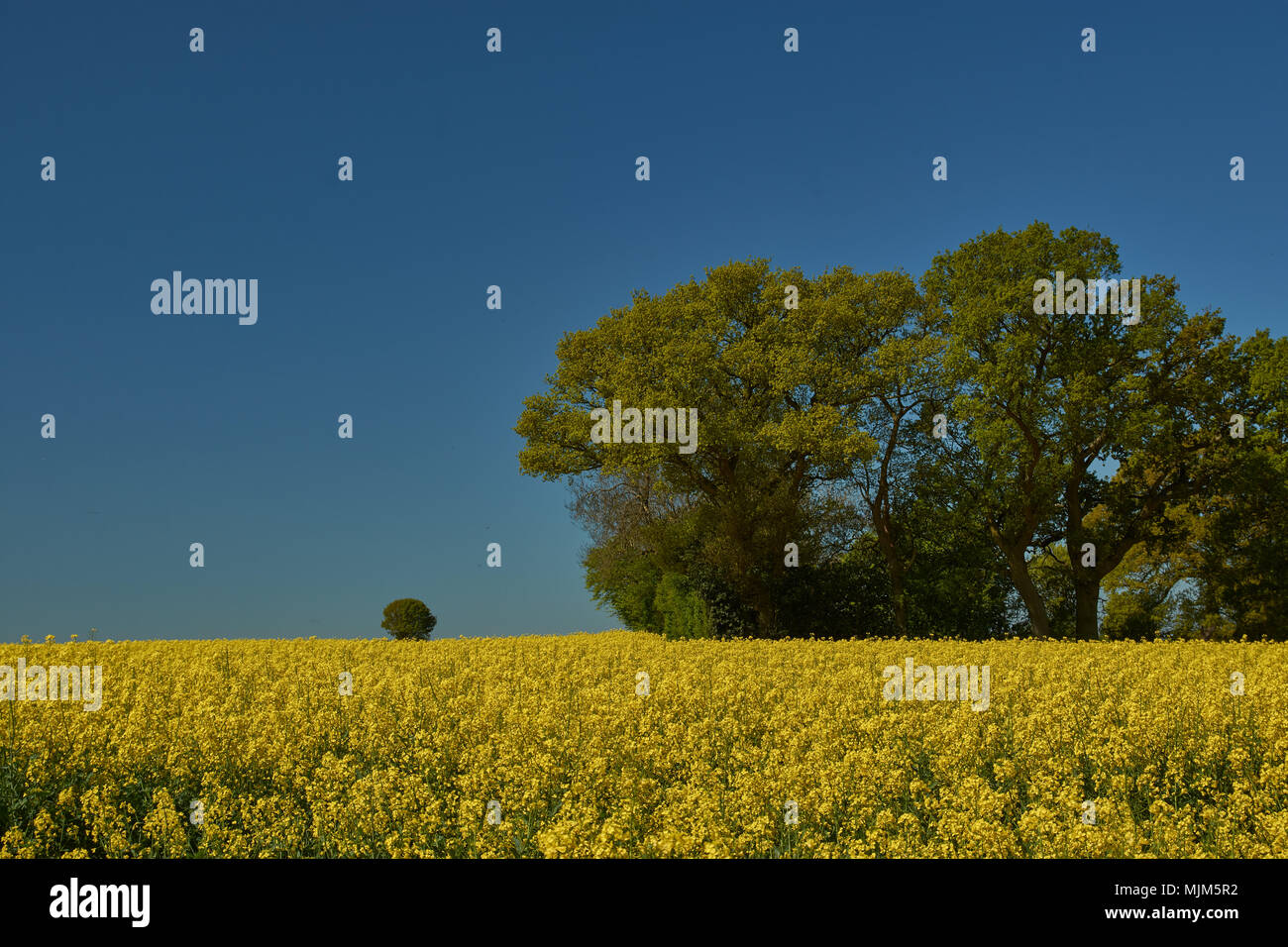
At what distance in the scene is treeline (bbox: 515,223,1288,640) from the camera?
26859 mm

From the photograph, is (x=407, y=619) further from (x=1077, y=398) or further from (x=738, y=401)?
(x=1077, y=398)

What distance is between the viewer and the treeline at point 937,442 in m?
26.9

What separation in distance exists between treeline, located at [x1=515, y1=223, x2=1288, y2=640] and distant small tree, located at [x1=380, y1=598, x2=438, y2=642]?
6.19 m

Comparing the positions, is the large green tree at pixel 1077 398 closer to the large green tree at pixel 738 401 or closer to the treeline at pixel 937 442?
the treeline at pixel 937 442

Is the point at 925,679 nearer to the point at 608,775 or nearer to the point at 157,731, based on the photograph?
the point at 608,775

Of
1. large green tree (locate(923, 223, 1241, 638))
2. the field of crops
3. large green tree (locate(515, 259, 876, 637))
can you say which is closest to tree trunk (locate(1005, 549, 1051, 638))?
large green tree (locate(923, 223, 1241, 638))

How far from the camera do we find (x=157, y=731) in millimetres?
8195

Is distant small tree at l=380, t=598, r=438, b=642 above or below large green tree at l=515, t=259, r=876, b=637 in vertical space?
below

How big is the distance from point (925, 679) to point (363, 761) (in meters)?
7.12

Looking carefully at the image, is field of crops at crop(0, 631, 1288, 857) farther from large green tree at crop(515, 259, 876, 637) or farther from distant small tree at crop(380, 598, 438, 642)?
distant small tree at crop(380, 598, 438, 642)

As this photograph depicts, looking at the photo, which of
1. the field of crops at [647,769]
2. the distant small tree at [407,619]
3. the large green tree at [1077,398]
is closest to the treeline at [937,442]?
the large green tree at [1077,398]

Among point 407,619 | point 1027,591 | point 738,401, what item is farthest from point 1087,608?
point 407,619
